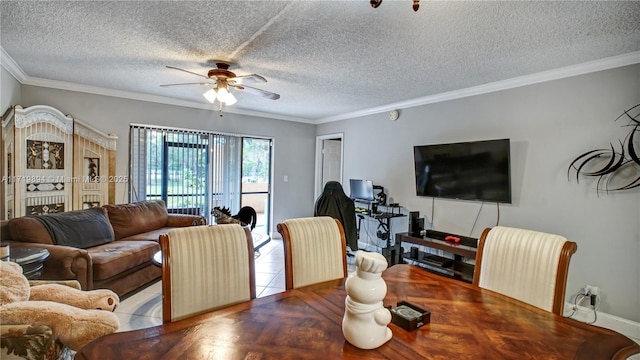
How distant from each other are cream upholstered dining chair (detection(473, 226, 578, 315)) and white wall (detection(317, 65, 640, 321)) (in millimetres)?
1705

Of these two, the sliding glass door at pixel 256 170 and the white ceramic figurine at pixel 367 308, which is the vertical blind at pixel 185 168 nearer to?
the sliding glass door at pixel 256 170

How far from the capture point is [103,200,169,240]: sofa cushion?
146 inches

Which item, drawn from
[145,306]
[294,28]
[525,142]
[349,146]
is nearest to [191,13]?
[294,28]

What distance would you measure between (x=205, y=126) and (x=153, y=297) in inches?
110

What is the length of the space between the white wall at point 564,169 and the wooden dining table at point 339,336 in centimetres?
203

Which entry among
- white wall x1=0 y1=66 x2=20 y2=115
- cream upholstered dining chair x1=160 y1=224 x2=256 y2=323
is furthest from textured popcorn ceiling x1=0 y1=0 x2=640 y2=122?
cream upholstered dining chair x1=160 y1=224 x2=256 y2=323

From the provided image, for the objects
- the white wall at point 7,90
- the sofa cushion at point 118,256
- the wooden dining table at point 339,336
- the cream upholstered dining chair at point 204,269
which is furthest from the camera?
the white wall at point 7,90

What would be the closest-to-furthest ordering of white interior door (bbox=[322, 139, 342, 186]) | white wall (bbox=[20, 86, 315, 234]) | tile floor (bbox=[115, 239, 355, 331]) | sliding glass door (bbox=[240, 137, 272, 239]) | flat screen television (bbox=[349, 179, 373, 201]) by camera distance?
1. tile floor (bbox=[115, 239, 355, 331])
2. white wall (bbox=[20, 86, 315, 234])
3. flat screen television (bbox=[349, 179, 373, 201])
4. sliding glass door (bbox=[240, 137, 272, 239])
5. white interior door (bbox=[322, 139, 342, 186])

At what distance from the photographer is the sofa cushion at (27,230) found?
264 centimetres

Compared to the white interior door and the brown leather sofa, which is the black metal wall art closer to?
the white interior door

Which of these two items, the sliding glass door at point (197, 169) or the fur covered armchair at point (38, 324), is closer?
the fur covered armchair at point (38, 324)

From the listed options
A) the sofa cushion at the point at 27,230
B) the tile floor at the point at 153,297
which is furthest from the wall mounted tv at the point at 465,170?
the sofa cushion at the point at 27,230

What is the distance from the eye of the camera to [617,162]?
8.45ft

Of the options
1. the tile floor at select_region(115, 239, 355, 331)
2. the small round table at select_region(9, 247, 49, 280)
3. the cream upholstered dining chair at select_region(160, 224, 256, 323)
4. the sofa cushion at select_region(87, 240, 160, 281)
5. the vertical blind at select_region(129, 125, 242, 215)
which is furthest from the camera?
the vertical blind at select_region(129, 125, 242, 215)
